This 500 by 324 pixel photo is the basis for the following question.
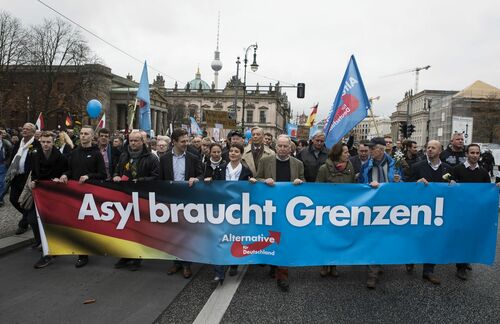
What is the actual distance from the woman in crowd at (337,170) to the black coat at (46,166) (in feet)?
12.5

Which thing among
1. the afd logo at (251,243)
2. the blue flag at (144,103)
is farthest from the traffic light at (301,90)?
the afd logo at (251,243)

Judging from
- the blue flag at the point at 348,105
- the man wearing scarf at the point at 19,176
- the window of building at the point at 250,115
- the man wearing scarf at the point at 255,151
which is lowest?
the man wearing scarf at the point at 19,176

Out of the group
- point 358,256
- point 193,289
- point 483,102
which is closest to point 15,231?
point 193,289

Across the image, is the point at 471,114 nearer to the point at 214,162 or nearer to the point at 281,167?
the point at 281,167

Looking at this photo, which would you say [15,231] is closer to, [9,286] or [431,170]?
[9,286]

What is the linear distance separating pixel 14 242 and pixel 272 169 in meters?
4.19

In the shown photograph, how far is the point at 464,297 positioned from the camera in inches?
169

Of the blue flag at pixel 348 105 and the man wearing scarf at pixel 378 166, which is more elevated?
the blue flag at pixel 348 105

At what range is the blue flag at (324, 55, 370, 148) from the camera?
5.63 metres

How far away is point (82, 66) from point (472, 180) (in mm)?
49741

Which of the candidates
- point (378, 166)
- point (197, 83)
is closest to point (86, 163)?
point (378, 166)

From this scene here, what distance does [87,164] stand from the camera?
17.4 feet

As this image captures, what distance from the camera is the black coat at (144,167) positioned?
5.22 meters

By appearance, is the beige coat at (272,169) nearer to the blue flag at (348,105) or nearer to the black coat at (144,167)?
the blue flag at (348,105)
